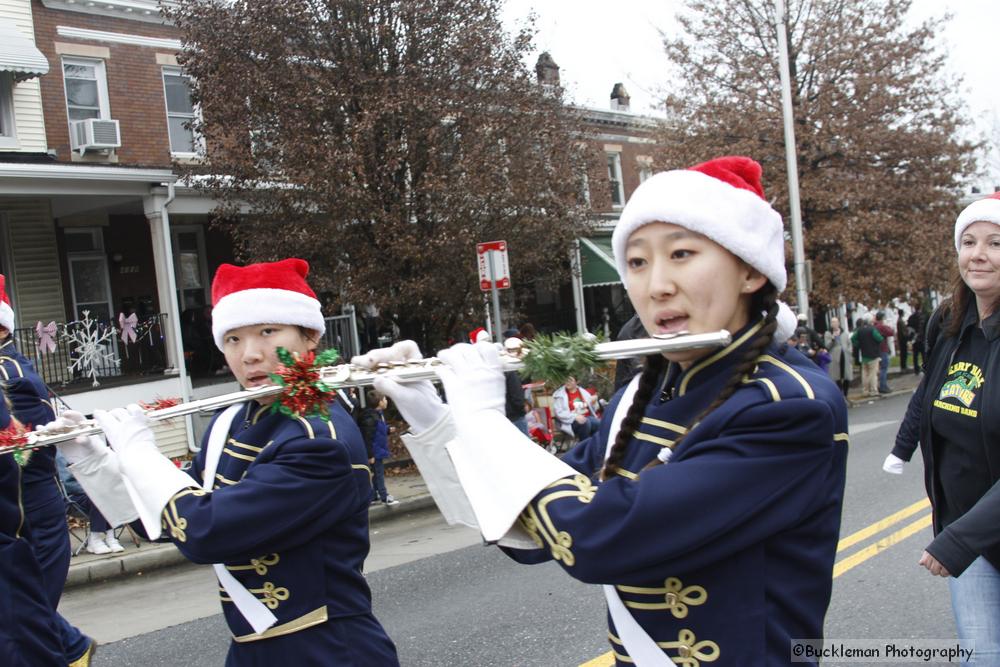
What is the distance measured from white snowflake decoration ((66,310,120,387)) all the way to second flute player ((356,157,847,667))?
1357cm

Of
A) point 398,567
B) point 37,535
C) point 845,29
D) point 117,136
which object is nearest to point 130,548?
point 398,567

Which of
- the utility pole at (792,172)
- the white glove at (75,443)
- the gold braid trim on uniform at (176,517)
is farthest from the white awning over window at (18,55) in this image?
the gold braid trim on uniform at (176,517)

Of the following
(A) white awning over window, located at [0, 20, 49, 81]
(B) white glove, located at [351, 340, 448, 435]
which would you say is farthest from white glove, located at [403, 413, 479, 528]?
(A) white awning over window, located at [0, 20, 49, 81]

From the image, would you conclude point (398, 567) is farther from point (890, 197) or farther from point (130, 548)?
point (890, 197)

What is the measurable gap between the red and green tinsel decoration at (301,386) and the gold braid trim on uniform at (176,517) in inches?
13.7

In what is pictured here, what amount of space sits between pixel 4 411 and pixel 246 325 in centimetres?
163

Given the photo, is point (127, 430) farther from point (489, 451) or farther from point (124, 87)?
point (124, 87)

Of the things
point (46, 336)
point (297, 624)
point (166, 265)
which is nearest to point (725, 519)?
point (297, 624)

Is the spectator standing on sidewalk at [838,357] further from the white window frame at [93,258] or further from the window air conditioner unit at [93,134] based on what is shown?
the window air conditioner unit at [93,134]

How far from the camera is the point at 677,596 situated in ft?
6.47

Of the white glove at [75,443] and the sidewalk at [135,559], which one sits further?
the sidewalk at [135,559]

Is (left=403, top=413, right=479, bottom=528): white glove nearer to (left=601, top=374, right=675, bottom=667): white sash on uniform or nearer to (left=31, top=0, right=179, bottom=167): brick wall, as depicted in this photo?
(left=601, top=374, right=675, bottom=667): white sash on uniform

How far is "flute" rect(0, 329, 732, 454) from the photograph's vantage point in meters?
1.94

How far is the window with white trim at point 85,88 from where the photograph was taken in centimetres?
1664
